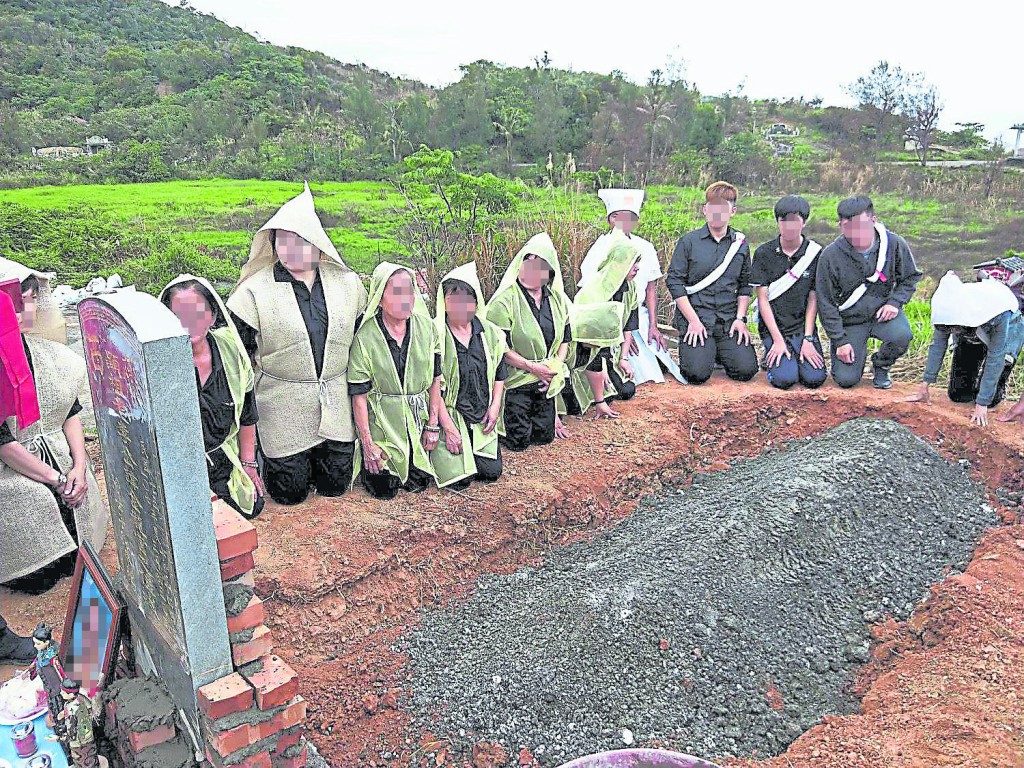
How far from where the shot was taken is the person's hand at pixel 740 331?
18.8ft

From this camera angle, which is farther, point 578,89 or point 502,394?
point 578,89

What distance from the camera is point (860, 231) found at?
520 cm

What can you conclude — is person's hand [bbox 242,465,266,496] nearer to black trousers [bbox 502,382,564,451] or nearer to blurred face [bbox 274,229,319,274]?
blurred face [bbox 274,229,319,274]

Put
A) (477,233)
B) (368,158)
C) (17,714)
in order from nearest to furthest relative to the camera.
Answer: (17,714) → (477,233) → (368,158)

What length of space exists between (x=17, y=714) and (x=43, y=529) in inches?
42.8

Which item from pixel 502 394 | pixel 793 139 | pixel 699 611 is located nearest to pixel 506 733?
pixel 699 611

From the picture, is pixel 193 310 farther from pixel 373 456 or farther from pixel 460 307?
pixel 460 307

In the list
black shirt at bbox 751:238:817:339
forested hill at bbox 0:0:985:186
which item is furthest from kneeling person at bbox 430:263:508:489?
forested hill at bbox 0:0:985:186

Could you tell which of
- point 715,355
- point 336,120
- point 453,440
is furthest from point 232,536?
point 336,120

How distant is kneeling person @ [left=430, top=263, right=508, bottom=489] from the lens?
3893 mm

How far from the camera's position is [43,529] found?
3.15 metres

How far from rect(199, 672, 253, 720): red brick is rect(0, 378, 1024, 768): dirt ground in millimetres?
720

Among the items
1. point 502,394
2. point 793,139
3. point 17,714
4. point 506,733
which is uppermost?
point 793,139

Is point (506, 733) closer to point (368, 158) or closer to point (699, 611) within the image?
point (699, 611)
